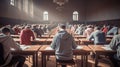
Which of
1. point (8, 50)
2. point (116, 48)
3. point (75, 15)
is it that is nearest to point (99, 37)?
point (116, 48)

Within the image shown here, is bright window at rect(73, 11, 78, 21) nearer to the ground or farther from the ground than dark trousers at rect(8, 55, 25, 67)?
farther from the ground

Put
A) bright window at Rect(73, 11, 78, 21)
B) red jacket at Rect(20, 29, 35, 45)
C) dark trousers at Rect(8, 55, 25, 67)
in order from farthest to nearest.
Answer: bright window at Rect(73, 11, 78, 21) → red jacket at Rect(20, 29, 35, 45) → dark trousers at Rect(8, 55, 25, 67)

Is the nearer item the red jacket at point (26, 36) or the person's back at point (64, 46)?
the person's back at point (64, 46)

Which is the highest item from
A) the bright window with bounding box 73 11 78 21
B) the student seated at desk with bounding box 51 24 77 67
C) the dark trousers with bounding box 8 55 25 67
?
the bright window with bounding box 73 11 78 21

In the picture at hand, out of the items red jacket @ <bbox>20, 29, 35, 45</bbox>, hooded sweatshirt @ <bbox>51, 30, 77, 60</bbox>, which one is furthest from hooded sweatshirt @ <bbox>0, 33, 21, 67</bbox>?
red jacket @ <bbox>20, 29, 35, 45</bbox>

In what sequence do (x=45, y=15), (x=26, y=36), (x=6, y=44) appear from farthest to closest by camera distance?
1. (x=45, y=15)
2. (x=26, y=36)
3. (x=6, y=44)

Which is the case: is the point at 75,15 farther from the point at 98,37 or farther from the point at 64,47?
the point at 64,47

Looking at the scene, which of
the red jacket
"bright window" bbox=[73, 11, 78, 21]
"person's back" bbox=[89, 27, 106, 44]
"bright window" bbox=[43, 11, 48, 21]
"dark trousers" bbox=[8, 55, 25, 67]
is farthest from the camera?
"bright window" bbox=[43, 11, 48, 21]

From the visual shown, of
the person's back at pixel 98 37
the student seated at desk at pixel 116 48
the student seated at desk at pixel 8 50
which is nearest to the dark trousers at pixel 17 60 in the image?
the student seated at desk at pixel 8 50

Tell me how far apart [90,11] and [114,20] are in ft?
39.6

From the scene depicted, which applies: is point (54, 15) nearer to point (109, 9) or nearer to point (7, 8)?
point (109, 9)

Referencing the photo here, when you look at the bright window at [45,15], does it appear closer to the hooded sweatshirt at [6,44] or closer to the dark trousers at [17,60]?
the dark trousers at [17,60]

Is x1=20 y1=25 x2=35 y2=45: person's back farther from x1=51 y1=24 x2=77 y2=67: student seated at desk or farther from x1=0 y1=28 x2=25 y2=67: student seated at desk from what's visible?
x1=51 y1=24 x2=77 y2=67: student seated at desk

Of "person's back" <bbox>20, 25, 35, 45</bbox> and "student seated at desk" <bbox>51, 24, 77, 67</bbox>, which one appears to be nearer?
"student seated at desk" <bbox>51, 24, 77, 67</bbox>
